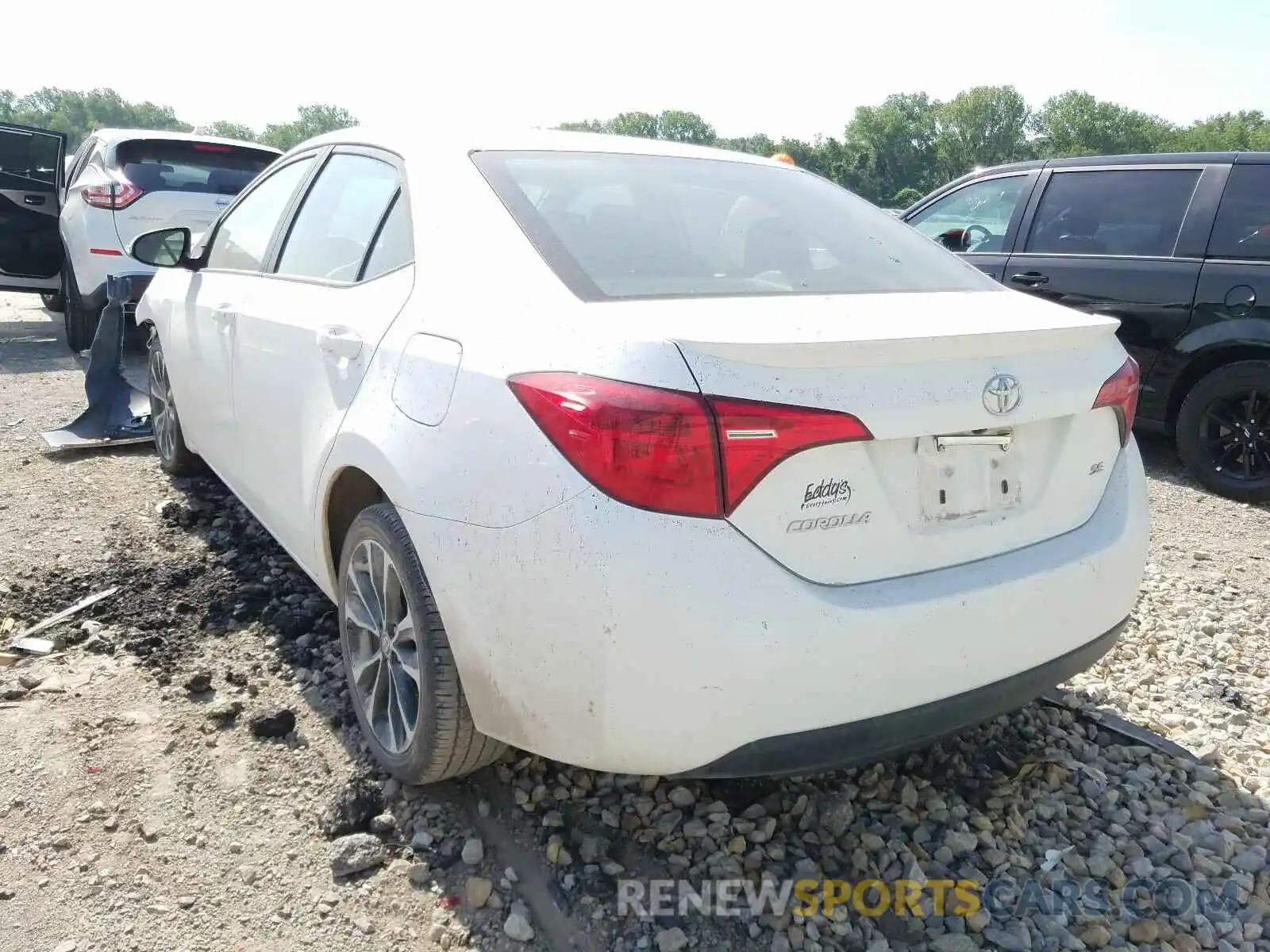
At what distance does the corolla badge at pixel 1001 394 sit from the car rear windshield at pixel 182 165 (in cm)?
744

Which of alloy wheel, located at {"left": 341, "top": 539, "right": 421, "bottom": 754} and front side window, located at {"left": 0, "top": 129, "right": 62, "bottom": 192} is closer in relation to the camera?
alloy wheel, located at {"left": 341, "top": 539, "right": 421, "bottom": 754}

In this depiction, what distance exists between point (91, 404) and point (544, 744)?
193 inches

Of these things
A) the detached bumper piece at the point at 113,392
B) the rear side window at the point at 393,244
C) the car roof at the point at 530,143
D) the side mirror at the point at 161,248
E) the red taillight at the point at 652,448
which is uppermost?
the car roof at the point at 530,143

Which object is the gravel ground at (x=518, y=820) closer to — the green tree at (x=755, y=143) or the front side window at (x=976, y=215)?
the front side window at (x=976, y=215)

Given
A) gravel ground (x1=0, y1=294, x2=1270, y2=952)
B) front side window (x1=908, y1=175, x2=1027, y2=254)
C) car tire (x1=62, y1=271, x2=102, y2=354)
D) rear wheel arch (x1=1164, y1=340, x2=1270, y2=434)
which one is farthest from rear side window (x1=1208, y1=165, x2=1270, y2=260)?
car tire (x1=62, y1=271, x2=102, y2=354)

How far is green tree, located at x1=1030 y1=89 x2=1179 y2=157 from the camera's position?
10388 centimetres

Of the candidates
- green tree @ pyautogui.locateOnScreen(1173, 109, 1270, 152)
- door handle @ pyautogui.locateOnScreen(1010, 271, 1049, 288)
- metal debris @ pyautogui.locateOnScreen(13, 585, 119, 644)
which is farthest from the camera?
green tree @ pyautogui.locateOnScreen(1173, 109, 1270, 152)

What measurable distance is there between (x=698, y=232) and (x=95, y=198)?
7.05 meters

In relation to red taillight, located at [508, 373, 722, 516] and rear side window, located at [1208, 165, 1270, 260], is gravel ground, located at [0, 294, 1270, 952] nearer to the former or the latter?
red taillight, located at [508, 373, 722, 516]

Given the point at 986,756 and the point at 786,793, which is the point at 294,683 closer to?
the point at 786,793

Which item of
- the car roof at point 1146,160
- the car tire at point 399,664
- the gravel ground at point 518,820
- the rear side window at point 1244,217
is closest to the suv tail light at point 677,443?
the car tire at point 399,664

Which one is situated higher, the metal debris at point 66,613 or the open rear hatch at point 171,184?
the open rear hatch at point 171,184

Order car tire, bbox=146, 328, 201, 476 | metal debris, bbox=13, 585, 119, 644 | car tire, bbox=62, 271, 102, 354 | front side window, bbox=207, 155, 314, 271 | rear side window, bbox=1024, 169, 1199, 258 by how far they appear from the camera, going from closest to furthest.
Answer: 1. metal debris, bbox=13, 585, 119, 644
2. front side window, bbox=207, 155, 314, 271
3. car tire, bbox=146, 328, 201, 476
4. rear side window, bbox=1024, 169, 1199, 258
5. car tire, bbox=62, 271, 102, 354

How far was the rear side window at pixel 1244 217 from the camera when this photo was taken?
199 inches
